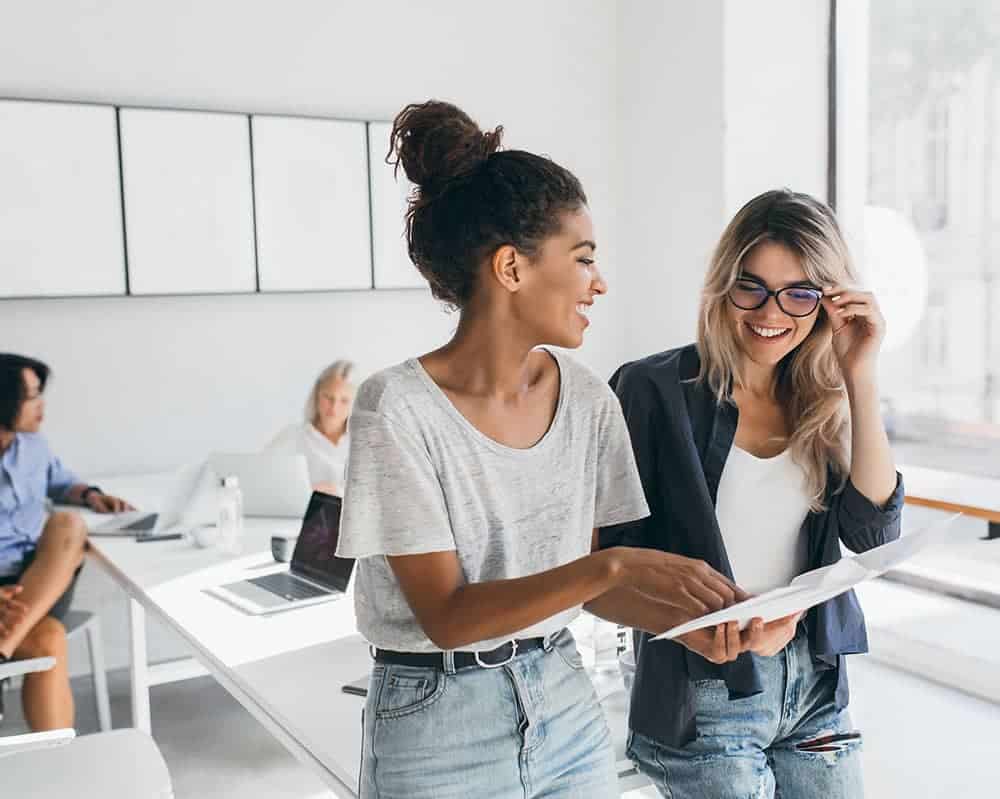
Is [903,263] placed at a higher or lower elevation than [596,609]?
higher

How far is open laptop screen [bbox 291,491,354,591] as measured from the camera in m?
2.68

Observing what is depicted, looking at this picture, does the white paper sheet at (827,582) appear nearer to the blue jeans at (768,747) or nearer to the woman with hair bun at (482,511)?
the woman with hair bun at (482,511)

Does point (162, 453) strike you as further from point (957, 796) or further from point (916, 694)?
point (957, 796)

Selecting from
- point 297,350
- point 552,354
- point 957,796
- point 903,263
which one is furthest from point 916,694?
point 297,350

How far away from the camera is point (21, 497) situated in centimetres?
361

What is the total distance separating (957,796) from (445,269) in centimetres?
171

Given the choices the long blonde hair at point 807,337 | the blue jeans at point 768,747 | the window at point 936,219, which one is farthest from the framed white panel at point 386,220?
the blue jeans at point 768,747

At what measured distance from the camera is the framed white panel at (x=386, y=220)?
15.4ft

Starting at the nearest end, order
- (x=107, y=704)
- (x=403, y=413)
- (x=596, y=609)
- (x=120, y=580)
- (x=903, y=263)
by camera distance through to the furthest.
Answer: (x=403, y=413) → (x=596, y=609) → (x=120, y=580) → (x=107, y=704) → (x=903, y=263)

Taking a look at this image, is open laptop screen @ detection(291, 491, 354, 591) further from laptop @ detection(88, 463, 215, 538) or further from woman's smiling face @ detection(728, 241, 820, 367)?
woman's smiling face @ detection(728, 241, 820, 367)

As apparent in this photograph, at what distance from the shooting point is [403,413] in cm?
121

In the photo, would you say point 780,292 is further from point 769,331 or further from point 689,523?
point 689,523

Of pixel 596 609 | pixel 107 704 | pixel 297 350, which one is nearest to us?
pixel 596 609

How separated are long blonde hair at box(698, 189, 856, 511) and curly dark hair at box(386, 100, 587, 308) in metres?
Answer: 0.46
